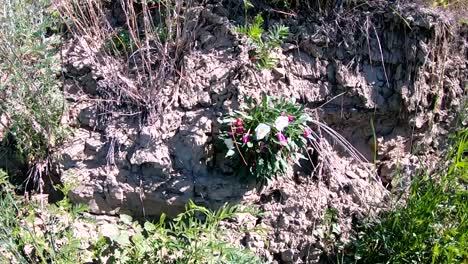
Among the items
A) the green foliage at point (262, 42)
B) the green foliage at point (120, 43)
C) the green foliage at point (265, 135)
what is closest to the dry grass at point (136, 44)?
the green foliage at point (120, 43)

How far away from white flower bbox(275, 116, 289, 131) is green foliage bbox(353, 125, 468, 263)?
2.40 feet

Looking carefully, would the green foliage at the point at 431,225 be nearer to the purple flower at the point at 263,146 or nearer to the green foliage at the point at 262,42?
the purple flower at the point at 263,146

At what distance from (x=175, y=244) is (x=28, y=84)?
111 centimetres

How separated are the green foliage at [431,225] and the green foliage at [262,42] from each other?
995 mm

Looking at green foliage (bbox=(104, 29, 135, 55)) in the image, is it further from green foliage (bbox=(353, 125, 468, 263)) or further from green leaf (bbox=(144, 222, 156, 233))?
green foliage (bbox=(353, 125, 468, 263))

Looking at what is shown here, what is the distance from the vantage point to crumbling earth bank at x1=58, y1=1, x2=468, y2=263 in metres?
3.07

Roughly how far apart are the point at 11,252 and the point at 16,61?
956 mm

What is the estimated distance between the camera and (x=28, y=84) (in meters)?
2.97

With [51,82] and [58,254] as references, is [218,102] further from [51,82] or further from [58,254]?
[58,254]

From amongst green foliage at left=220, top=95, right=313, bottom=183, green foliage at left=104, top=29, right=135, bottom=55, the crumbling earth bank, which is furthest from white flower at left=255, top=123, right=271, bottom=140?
Result: green foliage at left=104, top=29, right=135, bottom=55

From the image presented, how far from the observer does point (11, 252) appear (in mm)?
2594

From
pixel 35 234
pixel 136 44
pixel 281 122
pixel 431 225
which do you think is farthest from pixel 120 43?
pixel 431 225

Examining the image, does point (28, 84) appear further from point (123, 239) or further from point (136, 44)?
point (123, 239)

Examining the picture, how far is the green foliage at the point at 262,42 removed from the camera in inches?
127
